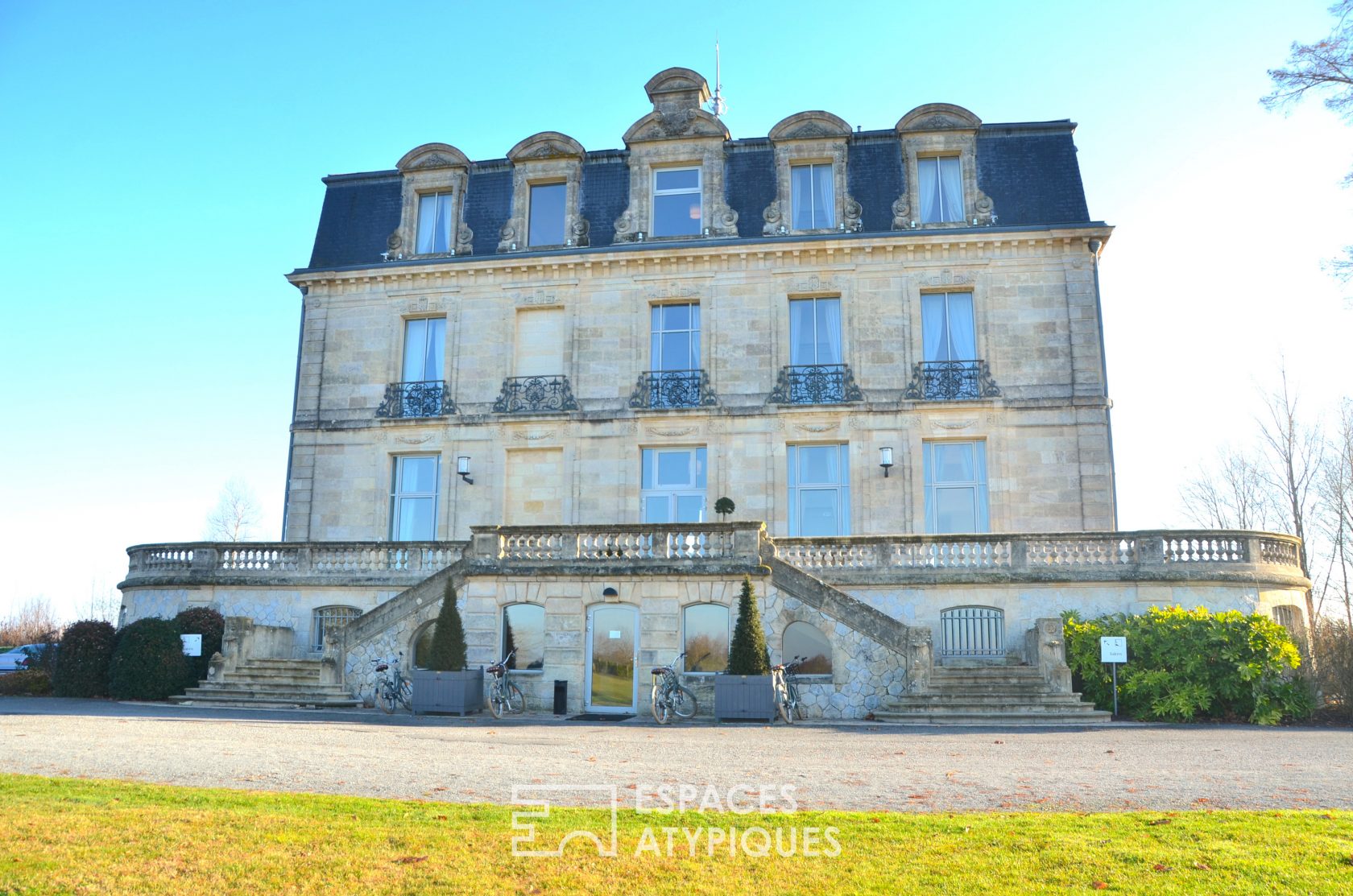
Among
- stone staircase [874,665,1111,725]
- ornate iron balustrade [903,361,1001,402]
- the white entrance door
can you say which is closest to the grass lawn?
stone staircase [874,665,1111,725]

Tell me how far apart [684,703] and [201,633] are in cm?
964

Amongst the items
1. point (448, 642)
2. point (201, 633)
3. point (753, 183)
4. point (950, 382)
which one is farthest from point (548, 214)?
point (201, 633)

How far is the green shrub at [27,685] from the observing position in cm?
2162

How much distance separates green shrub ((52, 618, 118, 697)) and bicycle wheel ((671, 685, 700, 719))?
37.6 feet

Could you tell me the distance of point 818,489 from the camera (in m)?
23.0

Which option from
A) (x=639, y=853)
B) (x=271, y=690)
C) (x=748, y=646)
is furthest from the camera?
(x=271, y=690)

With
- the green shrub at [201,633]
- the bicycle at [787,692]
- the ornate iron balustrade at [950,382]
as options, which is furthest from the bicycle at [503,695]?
the ornate iron balustrade at [950,382]

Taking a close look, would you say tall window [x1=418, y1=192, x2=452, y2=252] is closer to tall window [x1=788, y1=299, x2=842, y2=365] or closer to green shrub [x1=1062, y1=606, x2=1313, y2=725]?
tall window [x1=788, y1=299, x2=842, y2=365]

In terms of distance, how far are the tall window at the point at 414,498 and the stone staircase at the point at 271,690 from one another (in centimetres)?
495

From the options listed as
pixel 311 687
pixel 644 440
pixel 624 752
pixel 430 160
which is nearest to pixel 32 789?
pixel 624 752

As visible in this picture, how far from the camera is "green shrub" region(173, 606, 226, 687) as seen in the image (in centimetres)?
2027

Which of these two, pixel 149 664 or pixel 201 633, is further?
pixel 201 633

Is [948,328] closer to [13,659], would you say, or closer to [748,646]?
[748,646]
